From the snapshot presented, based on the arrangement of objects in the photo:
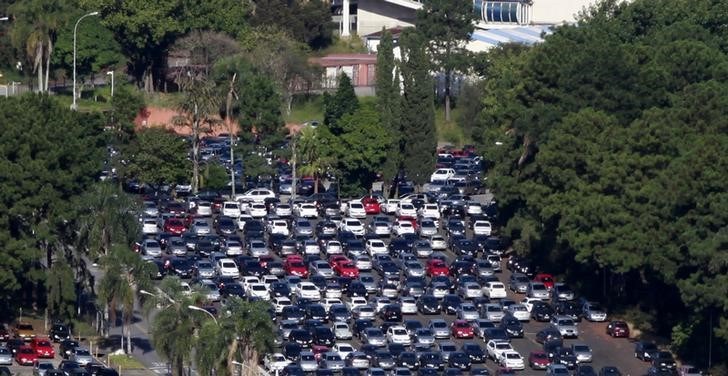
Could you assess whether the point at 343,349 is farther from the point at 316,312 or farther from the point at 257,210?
the point at 257,210

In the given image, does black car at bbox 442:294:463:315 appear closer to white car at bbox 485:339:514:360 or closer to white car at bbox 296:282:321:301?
white car at bbox 296:282:321:301

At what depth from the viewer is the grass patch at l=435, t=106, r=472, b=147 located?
→ 148 metres

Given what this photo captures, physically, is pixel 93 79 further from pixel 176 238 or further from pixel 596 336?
pixel 596 336

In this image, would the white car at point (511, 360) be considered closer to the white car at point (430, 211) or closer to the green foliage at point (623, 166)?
the green foliage at point (623, 166)

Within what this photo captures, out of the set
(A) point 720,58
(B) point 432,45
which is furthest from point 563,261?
(B) point 432,45

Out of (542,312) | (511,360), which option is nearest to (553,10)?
(542,312)

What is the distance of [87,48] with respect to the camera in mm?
148500

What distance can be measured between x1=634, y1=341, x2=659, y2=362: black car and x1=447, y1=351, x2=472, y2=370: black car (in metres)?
7.77

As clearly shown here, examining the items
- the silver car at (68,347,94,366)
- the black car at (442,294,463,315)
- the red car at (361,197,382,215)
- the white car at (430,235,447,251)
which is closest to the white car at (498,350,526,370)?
the black car at (442,294,463,315)

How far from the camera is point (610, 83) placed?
11194cm

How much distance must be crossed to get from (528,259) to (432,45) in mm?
40578

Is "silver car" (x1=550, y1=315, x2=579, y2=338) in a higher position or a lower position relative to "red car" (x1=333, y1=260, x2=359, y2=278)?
lower

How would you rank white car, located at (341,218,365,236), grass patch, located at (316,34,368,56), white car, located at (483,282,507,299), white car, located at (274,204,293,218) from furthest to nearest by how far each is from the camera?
grass patch, located at (316,34,368,56) → white car, located at (274,204,293,218) → white car, located at (341,218,365,236) → white car, located at (483,282,507,299)

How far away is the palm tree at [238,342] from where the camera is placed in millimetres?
85000
